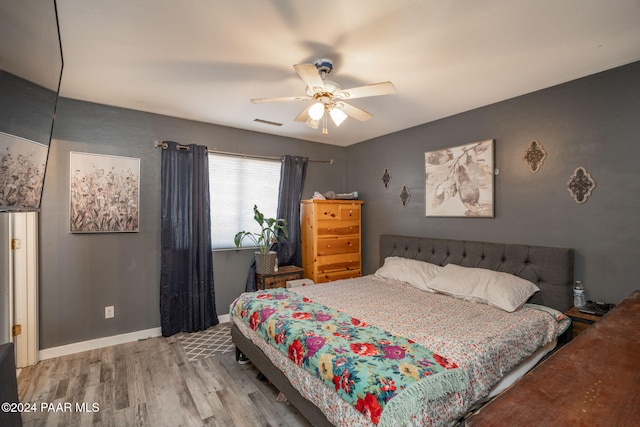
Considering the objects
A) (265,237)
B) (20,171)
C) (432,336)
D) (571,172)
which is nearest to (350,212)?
(265,237)

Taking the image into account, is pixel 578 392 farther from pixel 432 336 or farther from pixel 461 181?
pixel 461 181

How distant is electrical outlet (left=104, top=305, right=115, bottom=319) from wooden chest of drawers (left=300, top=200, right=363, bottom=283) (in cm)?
227

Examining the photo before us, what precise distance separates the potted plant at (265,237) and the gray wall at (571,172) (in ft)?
6.55

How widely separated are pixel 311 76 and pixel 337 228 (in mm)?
2538

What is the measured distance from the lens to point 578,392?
802mm

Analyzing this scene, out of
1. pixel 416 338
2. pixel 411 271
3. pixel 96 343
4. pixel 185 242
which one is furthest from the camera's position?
pixel 185 242

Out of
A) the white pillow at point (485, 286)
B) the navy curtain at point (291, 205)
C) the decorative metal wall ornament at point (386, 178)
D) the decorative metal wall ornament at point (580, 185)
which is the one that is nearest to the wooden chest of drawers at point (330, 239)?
the navy curtain at point (291, 205)

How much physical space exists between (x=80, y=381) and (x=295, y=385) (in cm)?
195

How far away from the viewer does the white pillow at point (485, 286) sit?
2.38 meters

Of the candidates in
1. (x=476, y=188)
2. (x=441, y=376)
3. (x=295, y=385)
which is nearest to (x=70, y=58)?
(x=295, y=385)

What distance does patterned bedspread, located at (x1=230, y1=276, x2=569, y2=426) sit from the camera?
1.38m

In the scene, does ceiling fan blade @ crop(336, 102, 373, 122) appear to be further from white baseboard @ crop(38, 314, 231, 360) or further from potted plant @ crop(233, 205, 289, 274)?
white baseboard @ crop(38, 314, 231, 360)

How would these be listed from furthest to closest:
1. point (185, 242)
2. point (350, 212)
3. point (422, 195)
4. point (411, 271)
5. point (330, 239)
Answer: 1. point (350, 212)
2. point (330, 239)
3. point (422, 195)
4. point (185, 242)
5. point (411, 271)

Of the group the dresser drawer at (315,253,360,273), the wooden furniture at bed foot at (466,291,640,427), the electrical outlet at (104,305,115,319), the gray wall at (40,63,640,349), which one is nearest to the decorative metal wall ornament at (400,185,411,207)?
the gray wall at (40,63,640,349)
